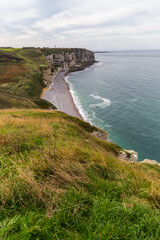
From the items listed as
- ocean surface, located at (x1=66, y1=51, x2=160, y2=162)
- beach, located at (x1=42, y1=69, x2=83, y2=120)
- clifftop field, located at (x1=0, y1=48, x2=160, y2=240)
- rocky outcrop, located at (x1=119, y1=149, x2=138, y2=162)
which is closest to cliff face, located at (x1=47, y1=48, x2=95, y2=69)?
beach, located at (x1=42, y1=69, x2=83, y2=120)

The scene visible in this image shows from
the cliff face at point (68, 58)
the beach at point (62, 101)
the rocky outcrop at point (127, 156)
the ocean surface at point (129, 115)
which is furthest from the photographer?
the cliff face at point (68, 58)

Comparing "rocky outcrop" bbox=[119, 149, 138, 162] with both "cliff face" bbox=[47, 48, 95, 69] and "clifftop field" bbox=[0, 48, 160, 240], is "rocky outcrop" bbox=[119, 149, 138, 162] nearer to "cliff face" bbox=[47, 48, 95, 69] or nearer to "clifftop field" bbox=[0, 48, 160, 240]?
"clifftop field" bbox=[0, 48, 160, 240]

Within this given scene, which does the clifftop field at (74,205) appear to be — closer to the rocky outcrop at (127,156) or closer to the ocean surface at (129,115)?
the rocky outcrop at (127,156)

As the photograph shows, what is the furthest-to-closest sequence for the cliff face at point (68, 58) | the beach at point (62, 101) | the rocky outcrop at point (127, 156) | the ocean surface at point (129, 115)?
the cliff face at point (68, 58) → the beach at point (62, 101) → the ocean surface at point (129, 115) → the rocky outcrop at point (127, 156)

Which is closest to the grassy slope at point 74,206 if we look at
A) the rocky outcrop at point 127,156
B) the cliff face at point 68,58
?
the rocky outcrop at point 127,156

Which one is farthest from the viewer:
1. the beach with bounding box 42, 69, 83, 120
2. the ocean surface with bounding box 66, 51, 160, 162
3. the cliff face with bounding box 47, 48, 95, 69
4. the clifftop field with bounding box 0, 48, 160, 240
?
the cliff face with bounding box 47, 48, 95, 69

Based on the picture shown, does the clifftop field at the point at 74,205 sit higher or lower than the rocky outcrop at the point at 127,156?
higher

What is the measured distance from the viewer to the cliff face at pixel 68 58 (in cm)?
12144

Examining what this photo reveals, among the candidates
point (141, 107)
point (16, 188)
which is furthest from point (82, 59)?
point (16, 188)

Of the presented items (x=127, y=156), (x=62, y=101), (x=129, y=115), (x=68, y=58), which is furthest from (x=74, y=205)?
(x=68, y=58)

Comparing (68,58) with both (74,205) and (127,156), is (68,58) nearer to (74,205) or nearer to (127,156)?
(127,156)

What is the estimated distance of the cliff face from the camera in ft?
398

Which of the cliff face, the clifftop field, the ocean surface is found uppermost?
the cliff face

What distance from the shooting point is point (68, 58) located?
138m
